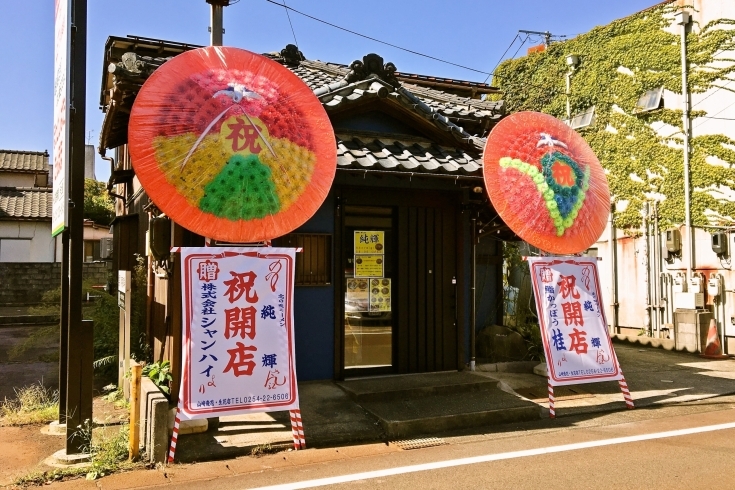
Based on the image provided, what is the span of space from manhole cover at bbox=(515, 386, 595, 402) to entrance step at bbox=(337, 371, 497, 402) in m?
0.60

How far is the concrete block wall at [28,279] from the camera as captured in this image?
72.9 ft

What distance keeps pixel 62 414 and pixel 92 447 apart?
1445 mm

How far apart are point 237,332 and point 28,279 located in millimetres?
20789

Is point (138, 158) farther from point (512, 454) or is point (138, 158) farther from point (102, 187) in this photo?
point (102, 187)

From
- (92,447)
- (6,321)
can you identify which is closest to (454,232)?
(92,447)

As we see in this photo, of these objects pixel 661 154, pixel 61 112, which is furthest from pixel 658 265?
pixel 61 112

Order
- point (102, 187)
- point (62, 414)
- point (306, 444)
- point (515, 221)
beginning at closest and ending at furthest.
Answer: point (306, 444)
point (62, 414)
point (515, 221)
point (102, 187)

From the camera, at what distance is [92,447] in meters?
5.89

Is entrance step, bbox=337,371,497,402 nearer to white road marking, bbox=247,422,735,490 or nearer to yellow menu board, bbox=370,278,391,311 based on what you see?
yellow menu board, bbox=370,278,391,311

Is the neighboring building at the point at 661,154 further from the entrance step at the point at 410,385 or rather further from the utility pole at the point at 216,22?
the utility pole at the point at 216,22

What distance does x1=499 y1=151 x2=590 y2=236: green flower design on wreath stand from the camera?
323 inches

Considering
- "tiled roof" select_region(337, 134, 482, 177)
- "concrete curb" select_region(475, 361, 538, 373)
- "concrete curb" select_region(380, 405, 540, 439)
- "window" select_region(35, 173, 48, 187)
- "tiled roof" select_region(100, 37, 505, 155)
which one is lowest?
"concrete curb" select_region(380, 405, 540, 439)

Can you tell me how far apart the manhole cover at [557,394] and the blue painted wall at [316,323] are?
3.14 metres

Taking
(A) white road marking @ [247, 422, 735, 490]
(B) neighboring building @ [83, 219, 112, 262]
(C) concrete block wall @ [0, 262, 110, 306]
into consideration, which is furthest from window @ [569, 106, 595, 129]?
(B) neighboring building @ [83, 219, 112, 262]
